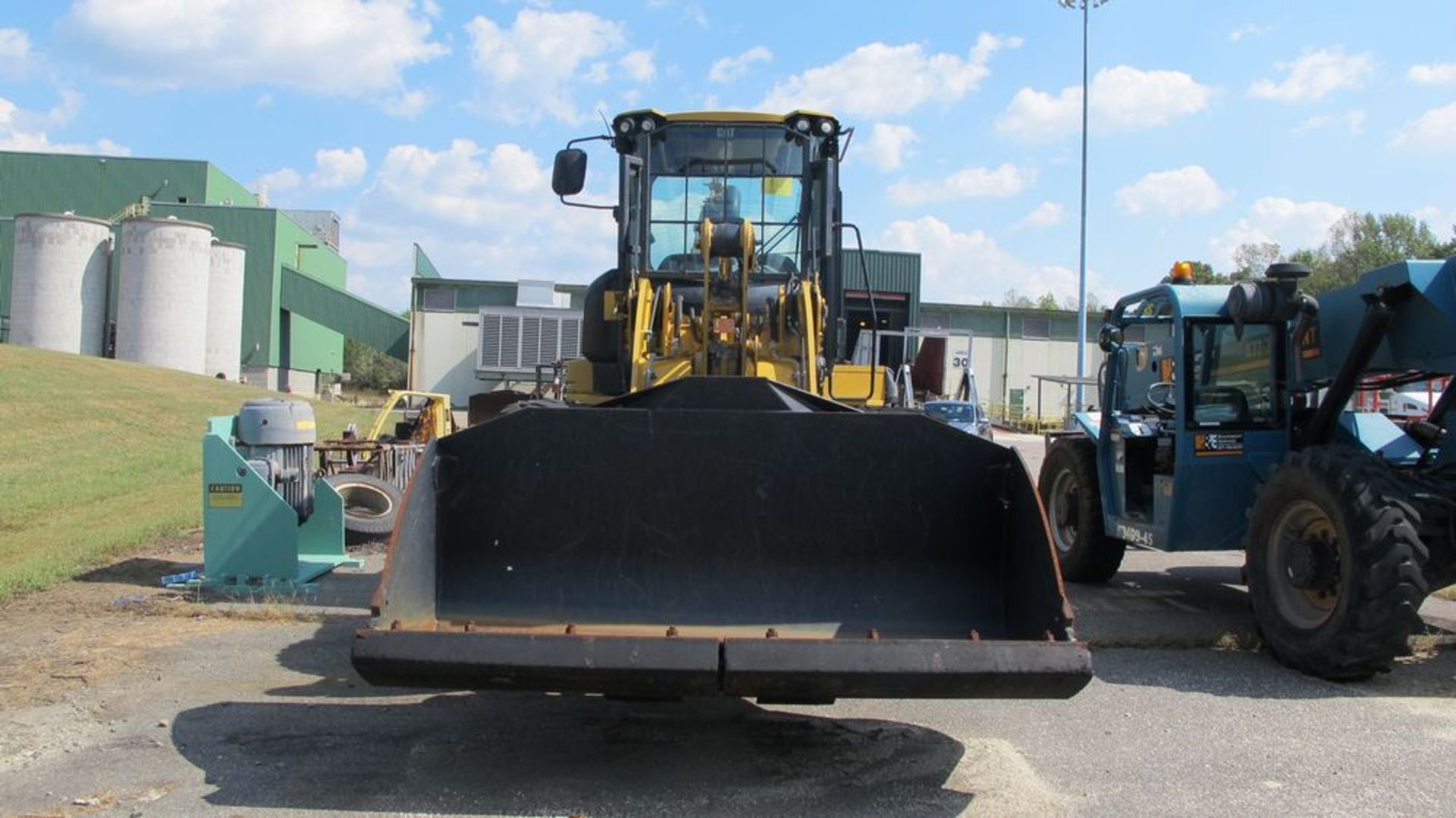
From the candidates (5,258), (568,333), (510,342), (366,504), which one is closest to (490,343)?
(510,342)

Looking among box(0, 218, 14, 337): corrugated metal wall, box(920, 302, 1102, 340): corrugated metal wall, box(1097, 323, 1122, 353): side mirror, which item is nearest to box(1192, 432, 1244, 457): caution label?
box(1097, 323, 1122, 353): side mirror

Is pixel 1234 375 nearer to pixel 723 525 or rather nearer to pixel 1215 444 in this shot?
pixel 1215 444

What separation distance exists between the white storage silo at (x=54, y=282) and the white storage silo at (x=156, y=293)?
199 cm

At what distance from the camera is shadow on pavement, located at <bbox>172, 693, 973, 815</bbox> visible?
4.12 metres

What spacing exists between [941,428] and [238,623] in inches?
189

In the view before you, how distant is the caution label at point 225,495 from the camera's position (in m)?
7.86

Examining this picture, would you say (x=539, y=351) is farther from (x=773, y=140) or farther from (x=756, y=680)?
(x=756, y=680)

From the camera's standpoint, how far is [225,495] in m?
7.88

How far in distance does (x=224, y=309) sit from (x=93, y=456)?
31304mm

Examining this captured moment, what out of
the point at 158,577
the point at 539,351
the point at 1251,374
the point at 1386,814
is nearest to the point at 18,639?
the point at 158,577

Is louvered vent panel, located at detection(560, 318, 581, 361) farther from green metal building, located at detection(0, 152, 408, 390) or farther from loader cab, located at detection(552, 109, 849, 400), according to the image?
loader cab, located at detection(552, 109, 849, 400)

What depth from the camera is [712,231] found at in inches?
277

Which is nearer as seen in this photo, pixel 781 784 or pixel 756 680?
pixel 756 680

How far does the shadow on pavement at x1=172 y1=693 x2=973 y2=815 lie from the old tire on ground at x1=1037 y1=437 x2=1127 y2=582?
4.47 meters
